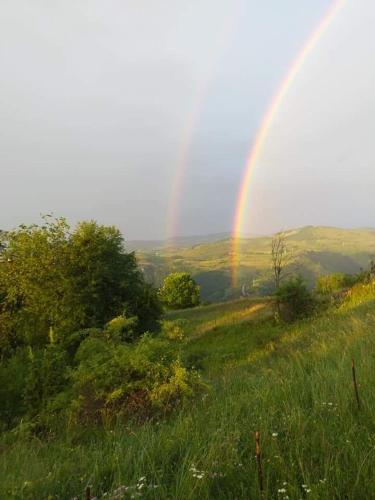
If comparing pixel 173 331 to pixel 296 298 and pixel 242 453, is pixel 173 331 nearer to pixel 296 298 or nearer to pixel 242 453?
pixel 242 453

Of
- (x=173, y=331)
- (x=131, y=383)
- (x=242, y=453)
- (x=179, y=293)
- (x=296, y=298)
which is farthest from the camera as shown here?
(x=179, y=293)

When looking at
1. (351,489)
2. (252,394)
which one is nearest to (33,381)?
(252,394)

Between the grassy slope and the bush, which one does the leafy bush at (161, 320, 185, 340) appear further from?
the bush

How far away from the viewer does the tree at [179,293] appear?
72188mm

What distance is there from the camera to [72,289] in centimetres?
2153

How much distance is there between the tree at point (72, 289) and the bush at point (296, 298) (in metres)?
8.00

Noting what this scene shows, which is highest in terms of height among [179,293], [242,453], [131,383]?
[242,453]

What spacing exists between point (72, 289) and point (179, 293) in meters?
51.2

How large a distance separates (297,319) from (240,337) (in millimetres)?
3798

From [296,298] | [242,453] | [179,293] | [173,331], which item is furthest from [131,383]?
[179,293]

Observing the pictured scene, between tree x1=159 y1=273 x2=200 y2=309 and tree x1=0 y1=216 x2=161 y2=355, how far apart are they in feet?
157

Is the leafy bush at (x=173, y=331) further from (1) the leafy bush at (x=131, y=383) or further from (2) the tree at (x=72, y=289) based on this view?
(2) the tree at (x=72, y=289)

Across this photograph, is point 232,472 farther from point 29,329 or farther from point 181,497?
point 29,329

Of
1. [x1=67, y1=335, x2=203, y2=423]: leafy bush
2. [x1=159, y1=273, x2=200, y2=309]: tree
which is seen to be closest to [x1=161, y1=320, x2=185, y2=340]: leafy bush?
[x1=67, y1=335, x2=203, y2=423]: leafy bush
